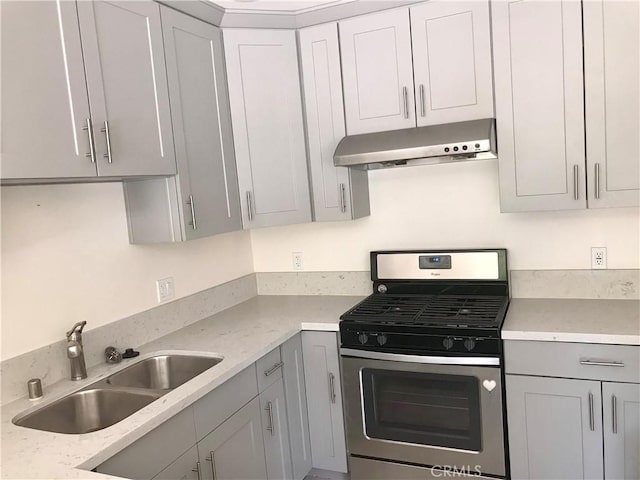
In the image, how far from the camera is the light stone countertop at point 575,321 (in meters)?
2.03

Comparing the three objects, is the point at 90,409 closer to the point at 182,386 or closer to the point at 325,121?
the point at 182,386

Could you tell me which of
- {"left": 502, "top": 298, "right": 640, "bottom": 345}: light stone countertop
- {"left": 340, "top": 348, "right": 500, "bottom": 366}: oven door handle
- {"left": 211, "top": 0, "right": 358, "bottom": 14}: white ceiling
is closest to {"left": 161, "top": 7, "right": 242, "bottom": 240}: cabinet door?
{"left": 211, "top": 0, "right": 358, "bottom": 14}: white ceiling

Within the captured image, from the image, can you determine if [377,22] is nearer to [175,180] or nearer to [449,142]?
[449,142]

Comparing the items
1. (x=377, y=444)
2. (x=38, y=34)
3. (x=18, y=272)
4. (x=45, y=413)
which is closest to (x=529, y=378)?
(x=377, y=444)

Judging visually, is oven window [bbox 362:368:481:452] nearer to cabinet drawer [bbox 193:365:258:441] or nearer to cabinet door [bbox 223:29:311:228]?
cabinet drawer [bbox 193:365:258:441]

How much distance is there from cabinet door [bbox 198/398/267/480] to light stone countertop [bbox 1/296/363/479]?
202 mm

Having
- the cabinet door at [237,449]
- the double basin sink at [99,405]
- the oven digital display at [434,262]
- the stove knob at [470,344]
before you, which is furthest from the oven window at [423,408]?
the double basin sink at [99,405]

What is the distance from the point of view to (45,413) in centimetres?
178

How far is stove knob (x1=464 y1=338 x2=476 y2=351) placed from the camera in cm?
219

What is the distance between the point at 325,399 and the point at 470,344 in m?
0.79

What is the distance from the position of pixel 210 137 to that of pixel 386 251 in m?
1.14

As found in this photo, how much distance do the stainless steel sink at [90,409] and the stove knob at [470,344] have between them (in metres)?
1.26

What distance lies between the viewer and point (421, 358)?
90.1 inches

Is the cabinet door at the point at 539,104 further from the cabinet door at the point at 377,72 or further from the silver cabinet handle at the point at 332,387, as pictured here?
the silver cabinet handle at the point at 332,387
